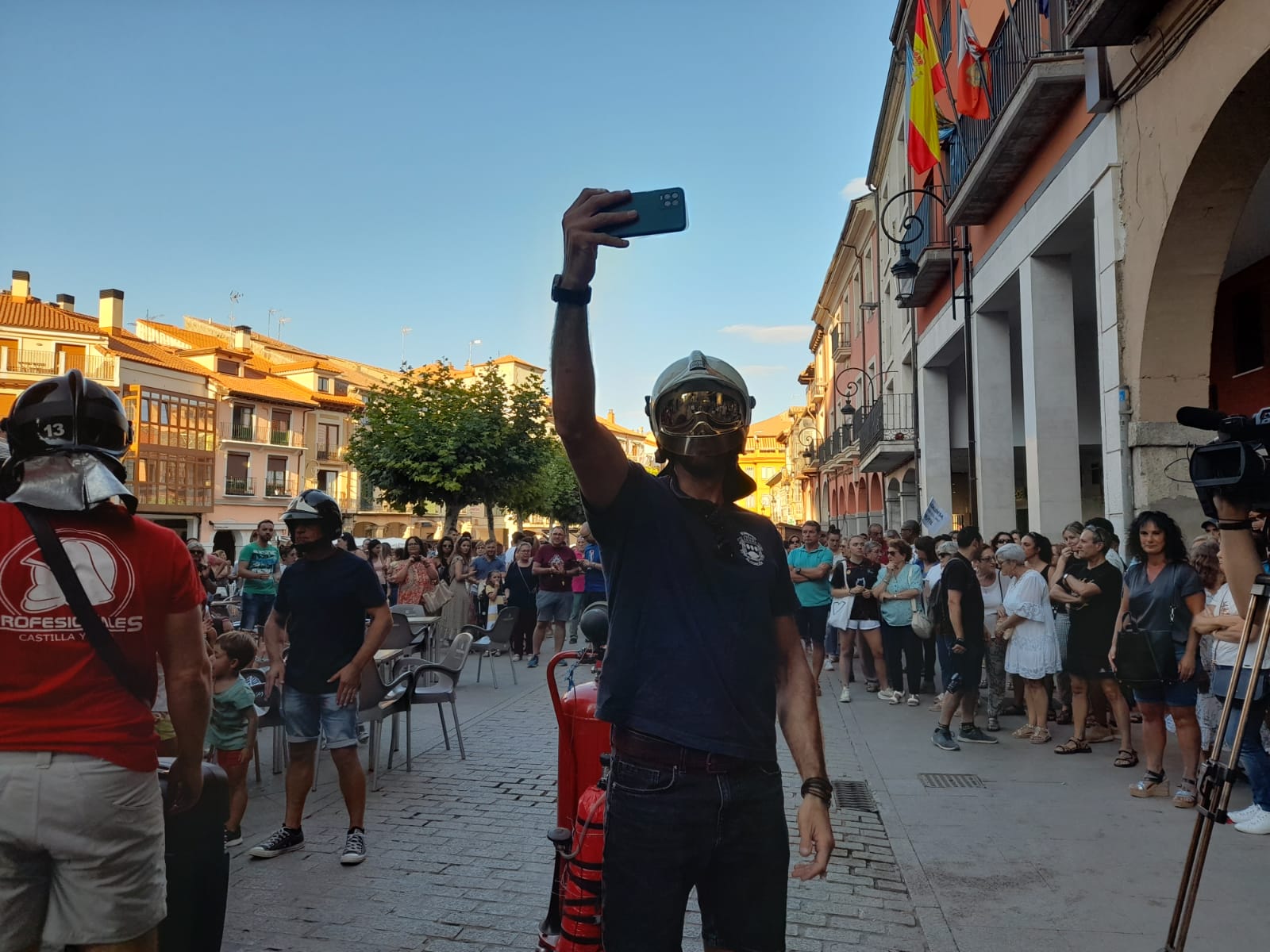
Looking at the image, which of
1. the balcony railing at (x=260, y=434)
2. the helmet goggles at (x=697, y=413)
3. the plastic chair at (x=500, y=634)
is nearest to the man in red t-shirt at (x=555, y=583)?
the plastic chair at (x=500, y=634)

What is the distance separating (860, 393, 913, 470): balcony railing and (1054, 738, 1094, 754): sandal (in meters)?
15.1

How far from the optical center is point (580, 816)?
268cm

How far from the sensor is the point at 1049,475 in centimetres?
1157

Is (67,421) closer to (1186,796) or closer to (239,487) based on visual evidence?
(1186,796)

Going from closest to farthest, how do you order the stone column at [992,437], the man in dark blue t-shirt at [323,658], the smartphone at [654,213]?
the smartphone at [654,213], the man in dark blue t-shirt at [323,658], the stone column at [992,437]

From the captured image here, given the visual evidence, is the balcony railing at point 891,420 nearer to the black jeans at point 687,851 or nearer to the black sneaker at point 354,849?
the black sneaker at point 354,849

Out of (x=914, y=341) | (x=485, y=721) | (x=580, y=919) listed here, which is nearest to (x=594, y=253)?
(x=580, y=919)

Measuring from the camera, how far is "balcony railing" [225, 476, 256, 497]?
50.4 meters

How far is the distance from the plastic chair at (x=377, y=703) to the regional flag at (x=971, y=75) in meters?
10.8

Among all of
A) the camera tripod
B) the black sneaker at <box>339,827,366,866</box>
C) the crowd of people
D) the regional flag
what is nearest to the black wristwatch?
the crowd of people

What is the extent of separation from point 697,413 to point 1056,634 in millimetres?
6987

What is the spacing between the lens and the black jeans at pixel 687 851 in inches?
78.9

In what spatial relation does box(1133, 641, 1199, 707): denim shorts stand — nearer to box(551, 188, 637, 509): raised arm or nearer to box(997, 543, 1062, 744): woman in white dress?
box(997, 543, 1062, 744): woman in white dress

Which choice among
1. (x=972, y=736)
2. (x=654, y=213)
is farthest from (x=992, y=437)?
(x=654, y=213)
